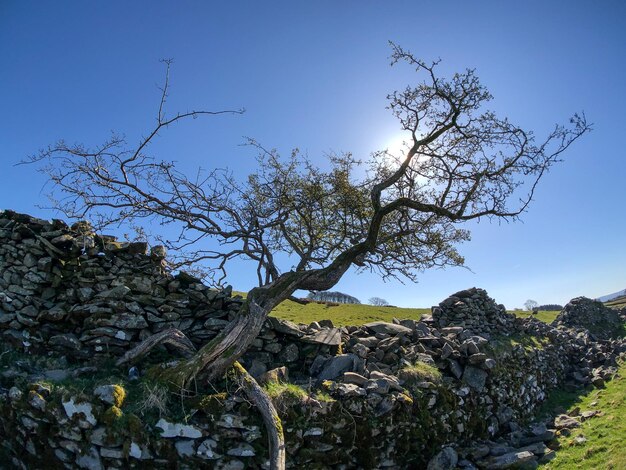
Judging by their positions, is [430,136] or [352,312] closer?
[430,136]

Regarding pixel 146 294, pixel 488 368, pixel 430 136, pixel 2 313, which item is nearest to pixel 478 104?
pixel 430 136

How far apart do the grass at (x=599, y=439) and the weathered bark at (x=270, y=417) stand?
246 inches

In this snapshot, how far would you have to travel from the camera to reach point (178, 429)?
21.0 ft

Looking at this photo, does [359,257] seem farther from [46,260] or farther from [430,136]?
[46,260]

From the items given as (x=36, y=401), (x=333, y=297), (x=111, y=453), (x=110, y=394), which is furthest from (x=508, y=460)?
(x=333, y=297)

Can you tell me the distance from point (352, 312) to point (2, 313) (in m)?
23.9

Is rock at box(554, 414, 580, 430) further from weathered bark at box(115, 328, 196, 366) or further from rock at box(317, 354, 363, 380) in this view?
weathered bark at box(115, 328, 196, 366)

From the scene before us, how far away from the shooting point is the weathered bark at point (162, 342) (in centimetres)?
838

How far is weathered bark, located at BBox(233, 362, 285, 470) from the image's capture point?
6211mm

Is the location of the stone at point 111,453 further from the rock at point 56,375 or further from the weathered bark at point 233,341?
the rock at point 56,375

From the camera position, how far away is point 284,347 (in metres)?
10.0

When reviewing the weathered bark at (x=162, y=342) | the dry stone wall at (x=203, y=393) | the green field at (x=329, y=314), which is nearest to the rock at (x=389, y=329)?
the dry stone wall at (x=203, y=393)

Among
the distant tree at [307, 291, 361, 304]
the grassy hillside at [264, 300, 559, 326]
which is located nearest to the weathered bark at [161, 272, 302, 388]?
the grassy hillside at [264, 300, 559, 326]

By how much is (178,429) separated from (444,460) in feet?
18.4
